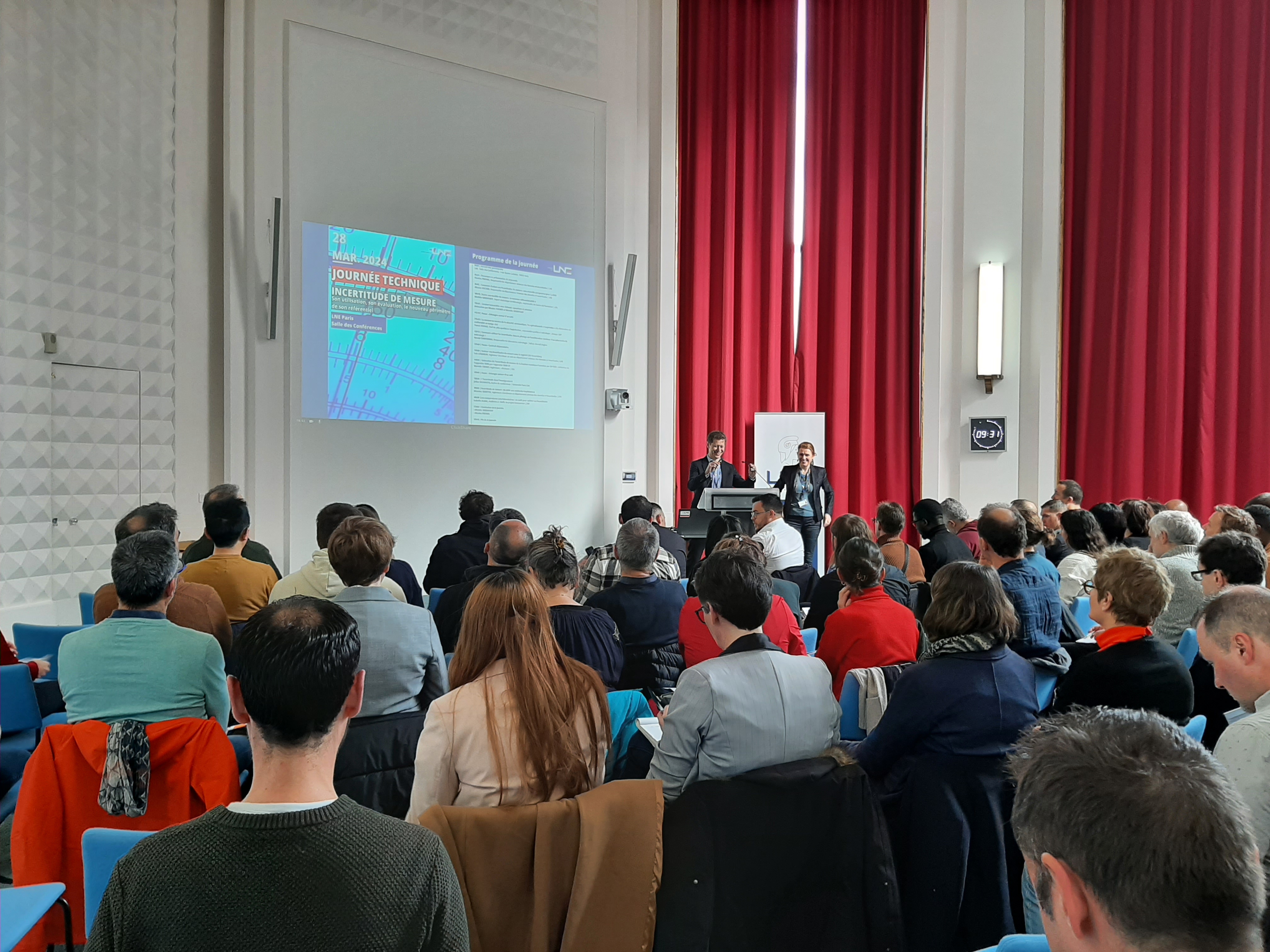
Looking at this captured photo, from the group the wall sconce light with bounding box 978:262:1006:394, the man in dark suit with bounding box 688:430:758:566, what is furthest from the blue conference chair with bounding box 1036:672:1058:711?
the wall sconce light with bounding box 978:262:1006:394

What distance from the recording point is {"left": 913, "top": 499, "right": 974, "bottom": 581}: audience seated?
4512 millimetres

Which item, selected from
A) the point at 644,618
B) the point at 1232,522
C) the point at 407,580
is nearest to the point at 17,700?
the point at 407,580

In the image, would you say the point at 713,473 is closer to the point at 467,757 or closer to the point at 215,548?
the point at 215,548

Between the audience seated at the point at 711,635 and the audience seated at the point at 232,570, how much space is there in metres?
1.64

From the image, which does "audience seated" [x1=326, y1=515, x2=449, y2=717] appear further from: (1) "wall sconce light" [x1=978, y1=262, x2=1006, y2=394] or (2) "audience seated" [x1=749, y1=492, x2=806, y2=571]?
(1) "wall sconce light" [x1=978, y1=262, x2=1006, y2=394]

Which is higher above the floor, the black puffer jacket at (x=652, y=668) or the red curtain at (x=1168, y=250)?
the red curtain at (x=1168, y=250)

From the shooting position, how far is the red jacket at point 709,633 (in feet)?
10.2

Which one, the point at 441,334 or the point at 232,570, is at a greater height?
the point at 441,334

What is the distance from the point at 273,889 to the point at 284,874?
20 mm

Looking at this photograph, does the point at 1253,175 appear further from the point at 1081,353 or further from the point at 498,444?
the point at 498,444

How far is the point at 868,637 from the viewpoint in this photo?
298 cm

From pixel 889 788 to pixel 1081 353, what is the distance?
690 centimetres

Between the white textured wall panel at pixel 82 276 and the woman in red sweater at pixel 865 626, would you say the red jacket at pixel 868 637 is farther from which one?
the white textured wall panel at pixel 82 276

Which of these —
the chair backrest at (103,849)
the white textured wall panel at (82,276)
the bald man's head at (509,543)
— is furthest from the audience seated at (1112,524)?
the white textured wall panel at (82,276)
